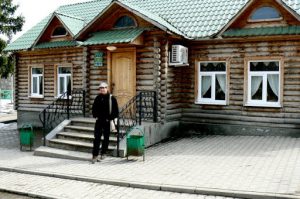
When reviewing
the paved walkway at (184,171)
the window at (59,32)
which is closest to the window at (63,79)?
the window at (59,32)

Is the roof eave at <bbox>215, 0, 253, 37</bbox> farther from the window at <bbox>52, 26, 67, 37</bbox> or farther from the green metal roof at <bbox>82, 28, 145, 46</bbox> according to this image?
the window at <bbox>52, 26, 67, 37</bbox>

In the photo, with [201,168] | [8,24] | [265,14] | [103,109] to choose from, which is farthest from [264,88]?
[8,24]

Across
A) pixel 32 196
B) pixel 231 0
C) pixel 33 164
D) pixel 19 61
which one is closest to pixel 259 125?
pixel 231 0

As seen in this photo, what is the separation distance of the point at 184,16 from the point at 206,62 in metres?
2.18

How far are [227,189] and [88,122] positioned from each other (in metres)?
6.54

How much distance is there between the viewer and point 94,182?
799 centimetres

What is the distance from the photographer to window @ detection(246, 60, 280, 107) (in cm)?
1259

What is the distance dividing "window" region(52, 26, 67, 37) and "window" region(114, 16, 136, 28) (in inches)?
141

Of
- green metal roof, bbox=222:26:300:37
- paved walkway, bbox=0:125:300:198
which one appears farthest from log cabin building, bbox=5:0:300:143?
paved walkway, bbox=0:125:300:198

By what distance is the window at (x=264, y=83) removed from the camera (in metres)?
12.6

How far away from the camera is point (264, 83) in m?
12.8

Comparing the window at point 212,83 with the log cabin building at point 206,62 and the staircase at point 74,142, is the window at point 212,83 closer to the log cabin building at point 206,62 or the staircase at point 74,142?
the log cabin building at point 206,62

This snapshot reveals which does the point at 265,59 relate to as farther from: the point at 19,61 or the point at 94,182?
the point at 19,61

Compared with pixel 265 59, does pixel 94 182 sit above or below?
below
